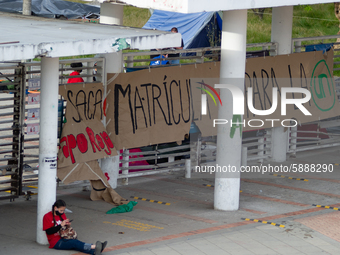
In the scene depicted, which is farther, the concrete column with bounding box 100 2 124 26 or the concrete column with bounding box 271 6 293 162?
the concrete column with bounding box 271 6 293 162

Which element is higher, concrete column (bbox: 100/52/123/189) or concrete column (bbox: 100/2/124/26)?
concrete column (bbox: 100/2/124/26)

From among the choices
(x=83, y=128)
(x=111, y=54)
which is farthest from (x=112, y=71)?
(x=83, y=128)

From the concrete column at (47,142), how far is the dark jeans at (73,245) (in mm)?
422

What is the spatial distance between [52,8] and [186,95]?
1254 cm

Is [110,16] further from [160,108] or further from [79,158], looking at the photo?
[79,158]

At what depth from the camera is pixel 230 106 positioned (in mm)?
9414

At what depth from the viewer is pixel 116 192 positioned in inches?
417

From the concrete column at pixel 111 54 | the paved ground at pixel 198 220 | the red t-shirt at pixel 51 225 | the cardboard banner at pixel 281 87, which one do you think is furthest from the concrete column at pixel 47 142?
the cardboard banner at pixel 281 87

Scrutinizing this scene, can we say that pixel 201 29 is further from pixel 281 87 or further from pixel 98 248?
pixel 98 248

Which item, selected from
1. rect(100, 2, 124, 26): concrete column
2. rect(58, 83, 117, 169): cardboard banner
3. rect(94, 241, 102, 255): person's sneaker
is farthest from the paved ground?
rect(100, 2, 124, 26): concrete column

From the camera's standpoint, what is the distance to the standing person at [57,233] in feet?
24.1

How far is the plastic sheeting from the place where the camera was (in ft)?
69.6

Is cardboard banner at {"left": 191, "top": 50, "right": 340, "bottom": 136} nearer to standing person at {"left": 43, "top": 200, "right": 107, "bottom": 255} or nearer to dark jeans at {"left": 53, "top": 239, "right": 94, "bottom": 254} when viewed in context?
standing person at {"left": 43, "top": 200, "right": 107, "bottom": 255}

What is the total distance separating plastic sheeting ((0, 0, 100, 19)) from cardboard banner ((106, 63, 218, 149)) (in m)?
11.6
